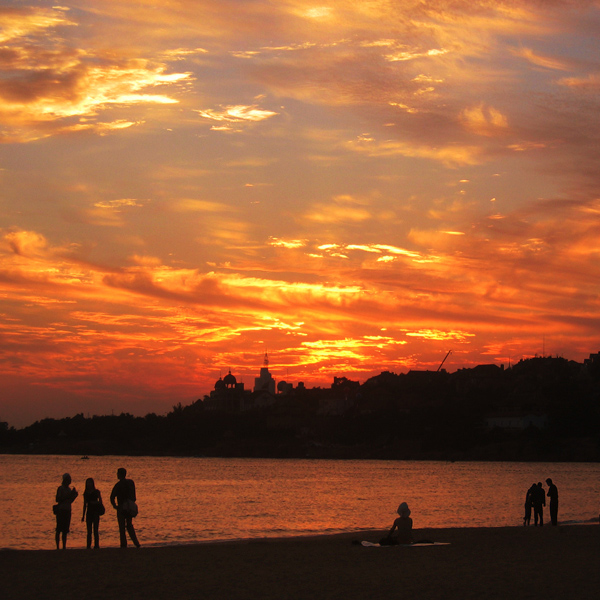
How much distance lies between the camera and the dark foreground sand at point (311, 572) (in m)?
13.9

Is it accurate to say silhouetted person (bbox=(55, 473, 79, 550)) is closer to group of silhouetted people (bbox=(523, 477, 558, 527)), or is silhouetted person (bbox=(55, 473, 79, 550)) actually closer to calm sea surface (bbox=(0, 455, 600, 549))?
calm sea surface (bbox=(0, 455, 600, 549))

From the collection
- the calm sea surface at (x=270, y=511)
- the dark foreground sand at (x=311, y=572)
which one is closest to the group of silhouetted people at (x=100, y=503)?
the dark foreground sand at (x=311, y=572)

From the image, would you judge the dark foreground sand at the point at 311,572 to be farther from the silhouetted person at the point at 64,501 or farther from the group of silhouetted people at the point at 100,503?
the silhouetted person at the point at 64,501

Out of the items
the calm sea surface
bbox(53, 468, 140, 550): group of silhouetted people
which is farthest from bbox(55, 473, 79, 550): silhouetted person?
the calm sea surface

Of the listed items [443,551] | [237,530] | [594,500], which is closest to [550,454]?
[594,500]

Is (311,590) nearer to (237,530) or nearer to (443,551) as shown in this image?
(443,551)

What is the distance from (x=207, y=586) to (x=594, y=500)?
57097 millimetres

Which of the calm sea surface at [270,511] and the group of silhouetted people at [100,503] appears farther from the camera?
the calm sea surface at [270,511]

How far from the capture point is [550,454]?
554 ft

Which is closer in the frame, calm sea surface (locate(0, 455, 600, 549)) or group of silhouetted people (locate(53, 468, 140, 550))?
group of silhouetted people (locate(53, 468, 140, 550))

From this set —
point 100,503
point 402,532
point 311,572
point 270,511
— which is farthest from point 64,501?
point 270,511

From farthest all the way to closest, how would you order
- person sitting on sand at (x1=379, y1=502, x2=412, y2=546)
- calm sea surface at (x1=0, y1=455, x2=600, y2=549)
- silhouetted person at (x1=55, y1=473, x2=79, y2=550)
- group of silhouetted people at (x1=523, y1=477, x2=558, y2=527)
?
calm sea surface at (x1=0, y1=455, x2=600, y2=549)
group of silhouetted people at (x1=523, y1=477, x2=558, y2=527)
person sitting on sand at (x1=379, y1=502, x2=412, y2=546)
silhouetted person at (x1=55, y1=473, x2=79, y2=550)

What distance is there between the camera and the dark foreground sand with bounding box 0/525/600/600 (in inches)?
547

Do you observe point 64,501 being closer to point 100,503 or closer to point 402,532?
point 100,503
